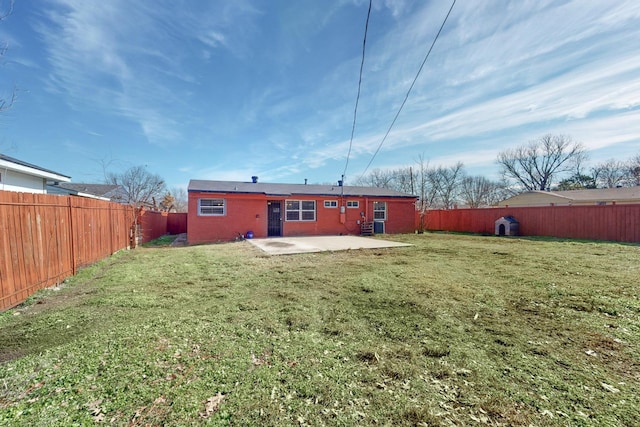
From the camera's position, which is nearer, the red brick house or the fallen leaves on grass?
the fallen leaves on grass

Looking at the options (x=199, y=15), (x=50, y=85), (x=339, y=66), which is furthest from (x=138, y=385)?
(x=50, y=85)

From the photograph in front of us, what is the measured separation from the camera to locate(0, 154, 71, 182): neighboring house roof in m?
6.72

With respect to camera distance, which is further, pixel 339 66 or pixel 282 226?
pixel 282 226

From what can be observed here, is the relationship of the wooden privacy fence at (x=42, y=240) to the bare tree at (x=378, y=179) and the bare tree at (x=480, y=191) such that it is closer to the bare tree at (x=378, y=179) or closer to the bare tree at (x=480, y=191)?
the bare tree at (x=378, y=179)

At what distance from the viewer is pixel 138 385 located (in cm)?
197

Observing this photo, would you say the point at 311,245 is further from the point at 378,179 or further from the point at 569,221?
the point at 378,179

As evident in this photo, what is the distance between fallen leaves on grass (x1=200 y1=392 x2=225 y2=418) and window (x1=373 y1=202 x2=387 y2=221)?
1477cm

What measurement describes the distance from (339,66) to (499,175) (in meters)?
36.1

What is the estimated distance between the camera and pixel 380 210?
16.2 m

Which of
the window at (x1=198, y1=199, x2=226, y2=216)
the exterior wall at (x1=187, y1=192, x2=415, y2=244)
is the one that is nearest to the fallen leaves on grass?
the exterior wall at (x1=187, y1=192, x2=415, y2=244)

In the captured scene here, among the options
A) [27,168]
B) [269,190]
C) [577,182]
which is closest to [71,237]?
[27,168]

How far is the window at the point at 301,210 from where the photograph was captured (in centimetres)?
1414

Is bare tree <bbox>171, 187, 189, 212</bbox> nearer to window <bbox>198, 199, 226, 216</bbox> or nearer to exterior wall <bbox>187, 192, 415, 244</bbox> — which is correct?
window <bbox>198, 199, 226, 216</bbox>

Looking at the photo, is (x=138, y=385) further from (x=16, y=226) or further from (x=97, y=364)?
(x=16, y=226)
